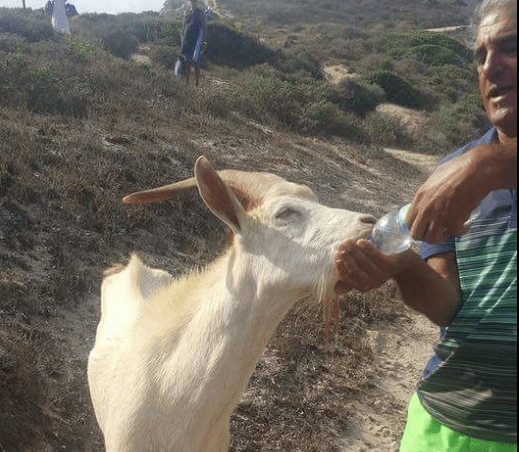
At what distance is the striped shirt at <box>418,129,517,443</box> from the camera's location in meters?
1.76

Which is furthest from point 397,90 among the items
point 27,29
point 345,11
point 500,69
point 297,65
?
point 345,11

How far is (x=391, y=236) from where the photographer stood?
205cm

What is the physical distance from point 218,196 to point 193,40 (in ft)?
43.9

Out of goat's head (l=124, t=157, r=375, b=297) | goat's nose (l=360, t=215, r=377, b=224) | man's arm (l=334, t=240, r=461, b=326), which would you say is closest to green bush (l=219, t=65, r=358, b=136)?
goat's head (l=124, t=157, r=375, b=297)

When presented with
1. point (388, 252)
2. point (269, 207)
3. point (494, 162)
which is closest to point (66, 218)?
point (269, 207)

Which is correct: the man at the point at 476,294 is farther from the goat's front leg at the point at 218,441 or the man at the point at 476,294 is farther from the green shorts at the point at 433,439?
the goat's front leg at the point at 218,441

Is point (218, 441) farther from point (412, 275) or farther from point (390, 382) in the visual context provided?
point (390, 382)

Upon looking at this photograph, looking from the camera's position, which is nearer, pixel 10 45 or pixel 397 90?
pixel 10 45

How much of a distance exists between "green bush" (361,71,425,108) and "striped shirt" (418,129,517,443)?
20.3 m

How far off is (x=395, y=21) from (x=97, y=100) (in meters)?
38.9

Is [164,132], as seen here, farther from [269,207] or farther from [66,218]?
[269,207]

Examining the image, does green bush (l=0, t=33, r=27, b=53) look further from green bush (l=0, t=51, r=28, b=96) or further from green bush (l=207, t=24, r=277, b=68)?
green bush (l=207, t=24, r=277, b=68)

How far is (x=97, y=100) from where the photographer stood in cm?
999

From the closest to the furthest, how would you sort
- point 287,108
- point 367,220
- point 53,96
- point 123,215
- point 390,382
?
point 367,220 < point 390,382 < point 123,215 < point 53,96 < point 287,108
